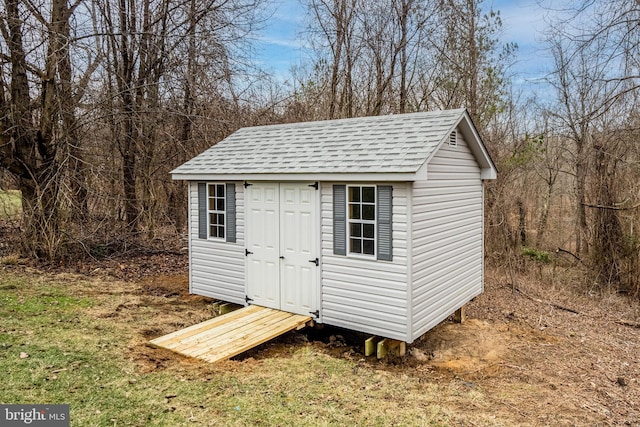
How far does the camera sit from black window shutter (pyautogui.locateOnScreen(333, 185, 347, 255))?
250 inches

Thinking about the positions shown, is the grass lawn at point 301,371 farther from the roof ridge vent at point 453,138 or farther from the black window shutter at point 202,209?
the roof ridge vent at point 453,138

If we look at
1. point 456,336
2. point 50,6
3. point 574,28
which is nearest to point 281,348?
point 456,336

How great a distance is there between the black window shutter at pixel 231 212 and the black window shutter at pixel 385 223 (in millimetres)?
2768

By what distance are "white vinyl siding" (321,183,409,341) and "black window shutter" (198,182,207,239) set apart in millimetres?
2573

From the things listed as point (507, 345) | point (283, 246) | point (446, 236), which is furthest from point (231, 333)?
point (507, 345)

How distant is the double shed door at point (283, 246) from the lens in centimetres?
671

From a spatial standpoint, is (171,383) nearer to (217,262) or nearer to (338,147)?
(217,262)

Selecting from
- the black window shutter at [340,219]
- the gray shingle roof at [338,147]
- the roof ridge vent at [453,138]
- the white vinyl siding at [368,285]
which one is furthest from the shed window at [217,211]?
the roof ridge vent at [453,138]

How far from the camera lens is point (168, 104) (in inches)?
478

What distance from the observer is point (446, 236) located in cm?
696

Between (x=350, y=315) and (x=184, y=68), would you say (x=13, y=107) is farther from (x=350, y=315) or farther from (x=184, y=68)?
(x=350, y=315)

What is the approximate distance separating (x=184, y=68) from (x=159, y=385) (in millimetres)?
9221

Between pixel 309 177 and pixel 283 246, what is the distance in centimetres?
125

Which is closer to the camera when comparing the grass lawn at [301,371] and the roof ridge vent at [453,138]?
the grass lawn at [301,371]
